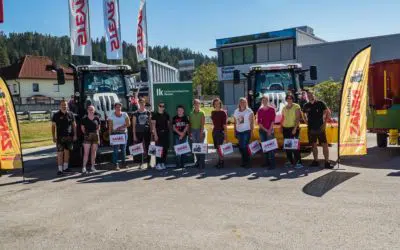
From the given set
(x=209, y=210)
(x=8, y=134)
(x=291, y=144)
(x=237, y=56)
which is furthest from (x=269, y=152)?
(x=237, y=56)

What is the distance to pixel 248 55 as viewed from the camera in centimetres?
5009

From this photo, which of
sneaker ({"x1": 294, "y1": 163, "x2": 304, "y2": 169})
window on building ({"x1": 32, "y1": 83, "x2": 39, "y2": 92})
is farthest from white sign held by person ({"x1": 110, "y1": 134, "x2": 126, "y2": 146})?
window on building ({"x1": 32, "y1": 83, "x2": 39, "y2": 92})

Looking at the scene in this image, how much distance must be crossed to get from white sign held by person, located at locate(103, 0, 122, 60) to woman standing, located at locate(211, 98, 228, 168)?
827 cm

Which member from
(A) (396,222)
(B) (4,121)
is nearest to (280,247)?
(A) (396,222)

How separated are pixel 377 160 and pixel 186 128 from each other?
16.2 feet

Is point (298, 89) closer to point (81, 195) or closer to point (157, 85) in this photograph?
point (157, 85)

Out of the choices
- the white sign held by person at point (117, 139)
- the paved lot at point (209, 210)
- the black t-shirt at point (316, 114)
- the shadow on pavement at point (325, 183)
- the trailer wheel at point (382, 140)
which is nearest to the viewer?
the paved lot at point (209, 210)

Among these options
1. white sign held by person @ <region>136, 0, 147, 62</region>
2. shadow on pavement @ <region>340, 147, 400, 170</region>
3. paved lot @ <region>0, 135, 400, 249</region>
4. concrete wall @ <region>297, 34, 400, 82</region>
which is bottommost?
paved lot @ <region>0, 135, 400, 249</region>

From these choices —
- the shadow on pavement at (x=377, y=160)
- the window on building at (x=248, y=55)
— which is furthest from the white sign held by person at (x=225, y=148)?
the window on building at (x=248, y=55)

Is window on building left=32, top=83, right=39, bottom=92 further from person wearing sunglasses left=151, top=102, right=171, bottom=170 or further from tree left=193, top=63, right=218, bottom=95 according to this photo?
person wearing sunglasses left=151, top=102, right=171, bottom=170

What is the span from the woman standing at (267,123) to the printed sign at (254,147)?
0.24 metres

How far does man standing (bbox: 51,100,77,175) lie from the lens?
1034cm

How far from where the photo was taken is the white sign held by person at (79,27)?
1653 cm

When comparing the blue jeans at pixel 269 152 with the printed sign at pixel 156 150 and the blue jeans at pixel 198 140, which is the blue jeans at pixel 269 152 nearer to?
the blue jeans at pixel 198 140
